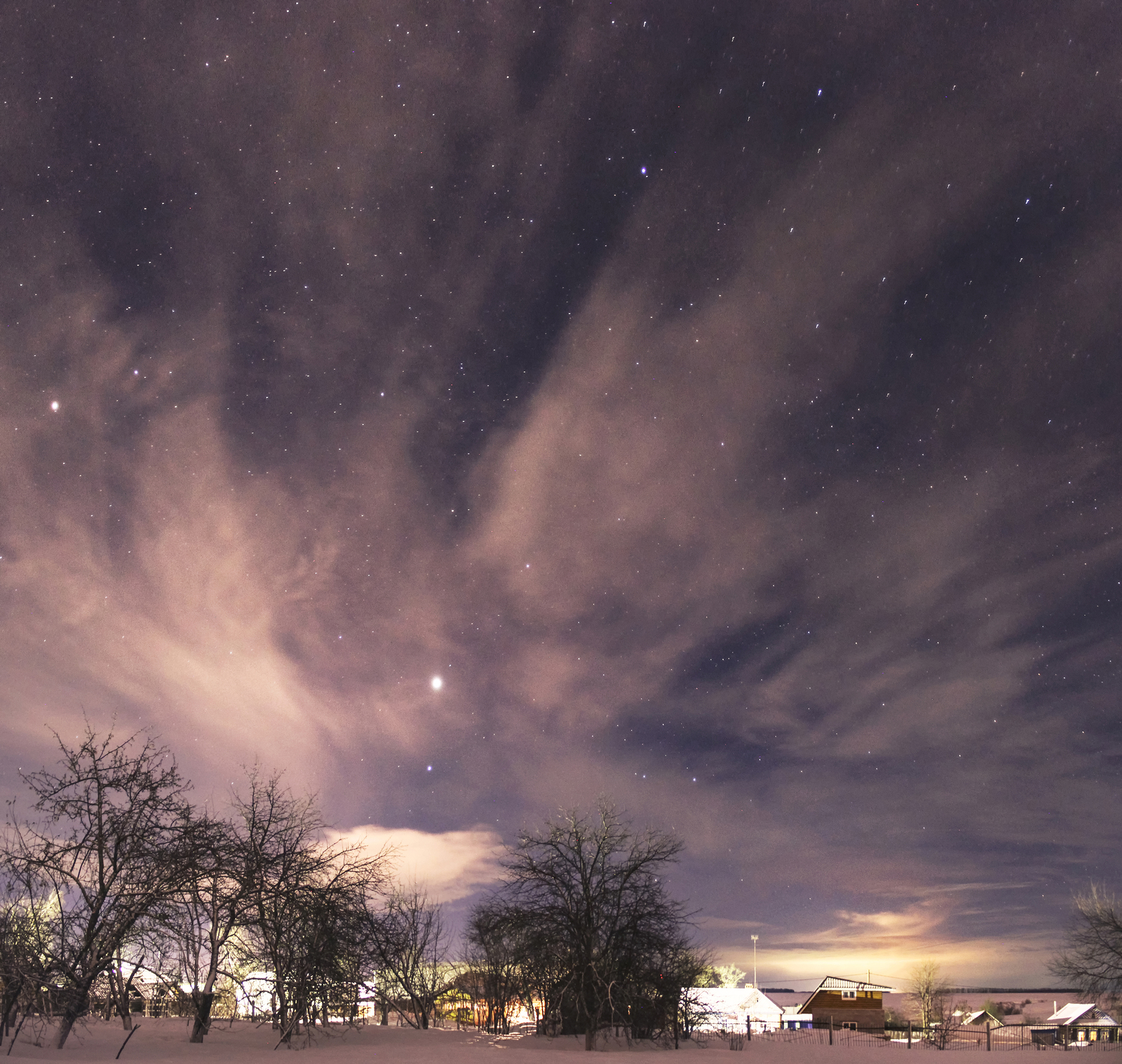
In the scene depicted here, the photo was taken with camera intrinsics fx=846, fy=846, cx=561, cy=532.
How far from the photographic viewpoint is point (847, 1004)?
82.6m

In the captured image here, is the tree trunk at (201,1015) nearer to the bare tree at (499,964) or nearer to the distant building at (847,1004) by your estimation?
the bare tree at (499,964)

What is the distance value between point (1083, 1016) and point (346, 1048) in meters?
112

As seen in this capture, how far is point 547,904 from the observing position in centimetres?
2994

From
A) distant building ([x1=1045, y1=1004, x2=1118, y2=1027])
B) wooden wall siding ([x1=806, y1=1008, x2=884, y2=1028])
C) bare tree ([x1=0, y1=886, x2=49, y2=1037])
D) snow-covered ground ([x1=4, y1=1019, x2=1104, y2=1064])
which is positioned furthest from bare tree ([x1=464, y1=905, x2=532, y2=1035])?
distant building ([x1=1045, y1=1004, x2=1118, y2=1027])

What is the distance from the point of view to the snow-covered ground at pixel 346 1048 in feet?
52.1

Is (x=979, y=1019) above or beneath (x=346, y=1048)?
beneath

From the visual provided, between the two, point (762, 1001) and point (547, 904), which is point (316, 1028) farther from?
point (762, 1001)

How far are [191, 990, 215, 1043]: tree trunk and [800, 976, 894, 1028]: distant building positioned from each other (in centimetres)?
7668

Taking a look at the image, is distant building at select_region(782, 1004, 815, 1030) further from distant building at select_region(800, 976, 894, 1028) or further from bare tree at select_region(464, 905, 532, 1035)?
bare tree at select_region(464, 905, 532, 1035)

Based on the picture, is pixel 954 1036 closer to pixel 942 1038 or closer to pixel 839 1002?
pixel 839 1002

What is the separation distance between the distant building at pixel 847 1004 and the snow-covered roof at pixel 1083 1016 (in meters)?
27.2

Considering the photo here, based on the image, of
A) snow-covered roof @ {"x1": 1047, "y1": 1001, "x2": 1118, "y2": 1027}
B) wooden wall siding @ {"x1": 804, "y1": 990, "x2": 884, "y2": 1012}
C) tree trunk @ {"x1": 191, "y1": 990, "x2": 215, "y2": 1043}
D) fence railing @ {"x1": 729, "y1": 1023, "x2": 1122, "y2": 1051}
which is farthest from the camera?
snow-covered roof @ {"x1": 1047, "y1": 1001, "x2": 1118, "y2": 1027}

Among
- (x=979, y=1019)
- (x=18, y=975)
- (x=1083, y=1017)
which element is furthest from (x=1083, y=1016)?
(x=18, y=975)

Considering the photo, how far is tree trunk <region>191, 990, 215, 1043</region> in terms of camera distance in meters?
20.1
